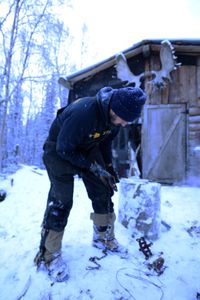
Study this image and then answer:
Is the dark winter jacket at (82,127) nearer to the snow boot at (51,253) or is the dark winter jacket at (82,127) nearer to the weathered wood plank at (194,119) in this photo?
the snow boot at (51,253)

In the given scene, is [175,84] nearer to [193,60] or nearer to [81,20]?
[193,60]

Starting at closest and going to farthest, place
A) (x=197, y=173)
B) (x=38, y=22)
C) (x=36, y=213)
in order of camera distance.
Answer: (x=36, y=213) < (x=197, y=173) < (x=38, y=22)

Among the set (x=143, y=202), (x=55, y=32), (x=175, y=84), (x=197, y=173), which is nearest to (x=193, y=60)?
(x=175, y=84)

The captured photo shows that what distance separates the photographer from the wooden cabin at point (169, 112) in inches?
243

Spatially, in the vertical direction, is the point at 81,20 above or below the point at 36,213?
above

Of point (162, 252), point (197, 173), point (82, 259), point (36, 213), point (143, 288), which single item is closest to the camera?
point (143, 288)

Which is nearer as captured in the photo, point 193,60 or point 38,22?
point 193,60

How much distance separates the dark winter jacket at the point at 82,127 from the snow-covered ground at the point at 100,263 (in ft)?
3.49

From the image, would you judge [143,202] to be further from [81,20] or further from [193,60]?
[81,20]

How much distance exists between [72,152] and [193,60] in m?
5.47

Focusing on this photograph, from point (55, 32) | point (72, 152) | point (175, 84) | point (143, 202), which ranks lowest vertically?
point (143, 202)

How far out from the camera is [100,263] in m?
2.49

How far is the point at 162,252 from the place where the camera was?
109 inches

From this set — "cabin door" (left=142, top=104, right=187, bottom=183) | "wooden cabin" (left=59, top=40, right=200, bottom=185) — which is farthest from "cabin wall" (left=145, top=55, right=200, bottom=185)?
"cabin door" (left=142, top=104, right=187, bottom=183)
